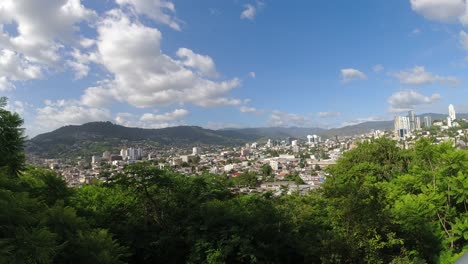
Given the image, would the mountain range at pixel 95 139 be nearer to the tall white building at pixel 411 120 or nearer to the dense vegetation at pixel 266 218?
the dense vegetation at pixel 266 218

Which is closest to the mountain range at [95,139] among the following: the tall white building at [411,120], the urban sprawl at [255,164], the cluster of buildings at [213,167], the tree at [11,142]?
the urban sprawl at [255,164]

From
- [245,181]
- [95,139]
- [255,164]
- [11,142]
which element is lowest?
[255,164]

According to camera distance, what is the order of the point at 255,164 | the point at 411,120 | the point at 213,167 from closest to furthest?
1. the point at 213,167
2. the point at 255,164
3. the point at 411,120

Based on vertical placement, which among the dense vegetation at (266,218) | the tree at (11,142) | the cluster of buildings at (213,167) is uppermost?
the tree at (11,142)

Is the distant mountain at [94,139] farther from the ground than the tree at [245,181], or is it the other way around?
the distant mountain at [94,139]

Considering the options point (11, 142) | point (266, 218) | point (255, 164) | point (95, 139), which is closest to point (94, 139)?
point (95, 139)

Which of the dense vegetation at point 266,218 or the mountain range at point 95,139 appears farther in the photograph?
the mountain range at point 95,139

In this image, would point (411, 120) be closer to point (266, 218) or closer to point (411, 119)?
point (411, 119)

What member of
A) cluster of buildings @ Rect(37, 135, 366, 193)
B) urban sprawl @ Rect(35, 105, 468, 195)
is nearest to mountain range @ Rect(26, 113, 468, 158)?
urban sprawl @ Rect(35, 105, 468, 195)

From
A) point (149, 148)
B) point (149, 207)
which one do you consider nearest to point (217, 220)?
point (149, 207)

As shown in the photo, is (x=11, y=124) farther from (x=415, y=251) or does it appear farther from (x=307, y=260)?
(x=415, y=251)

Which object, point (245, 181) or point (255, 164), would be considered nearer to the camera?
point (245, 181)
